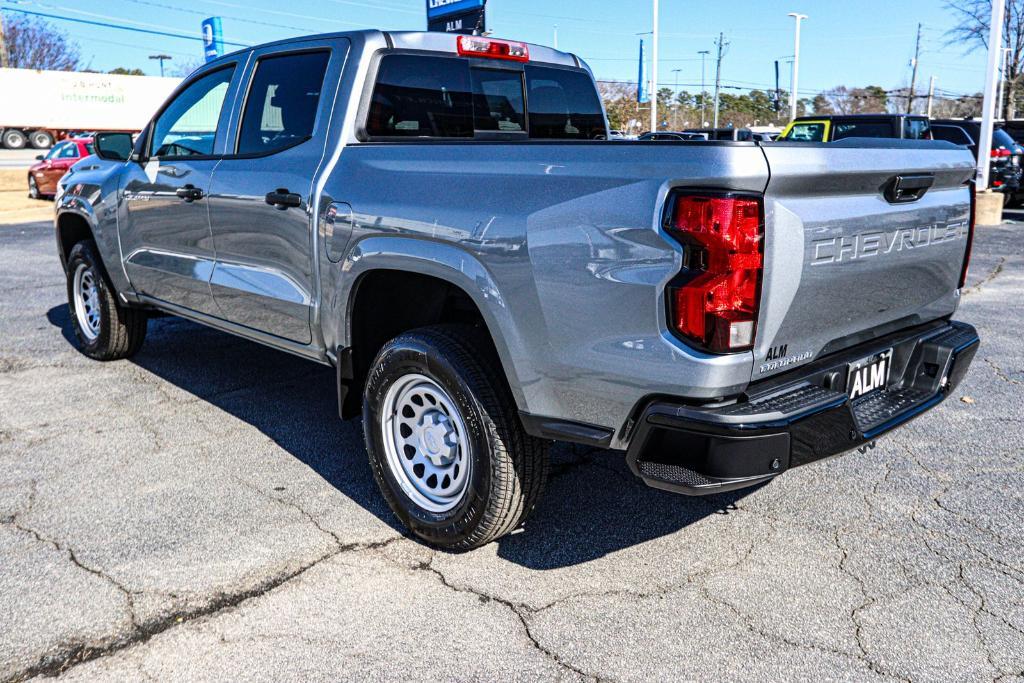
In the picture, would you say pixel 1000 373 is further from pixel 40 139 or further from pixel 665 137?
pixel 40 139

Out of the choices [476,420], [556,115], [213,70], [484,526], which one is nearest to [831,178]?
[476,420]

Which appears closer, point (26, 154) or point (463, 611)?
point (463, 611)

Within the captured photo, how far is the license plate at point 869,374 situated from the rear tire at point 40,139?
5271cm

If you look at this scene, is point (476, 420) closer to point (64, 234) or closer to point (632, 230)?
point (632, 230)

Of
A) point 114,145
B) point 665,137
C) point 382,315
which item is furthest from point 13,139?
point 382,315

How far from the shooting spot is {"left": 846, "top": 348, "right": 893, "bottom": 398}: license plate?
2.91 m

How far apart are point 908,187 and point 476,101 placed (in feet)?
6.91

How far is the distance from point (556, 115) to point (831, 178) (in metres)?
2.36

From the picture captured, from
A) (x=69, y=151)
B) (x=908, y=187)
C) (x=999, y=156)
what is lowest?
(x=999, y=156)

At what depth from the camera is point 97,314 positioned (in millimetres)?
5906

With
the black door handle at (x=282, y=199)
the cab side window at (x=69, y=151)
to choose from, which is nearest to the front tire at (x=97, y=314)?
the black door handle at (x=282, y=199)

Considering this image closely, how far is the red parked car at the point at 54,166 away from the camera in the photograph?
824 inches

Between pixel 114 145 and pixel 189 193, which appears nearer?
pixel 189 193

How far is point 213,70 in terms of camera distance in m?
4.59
